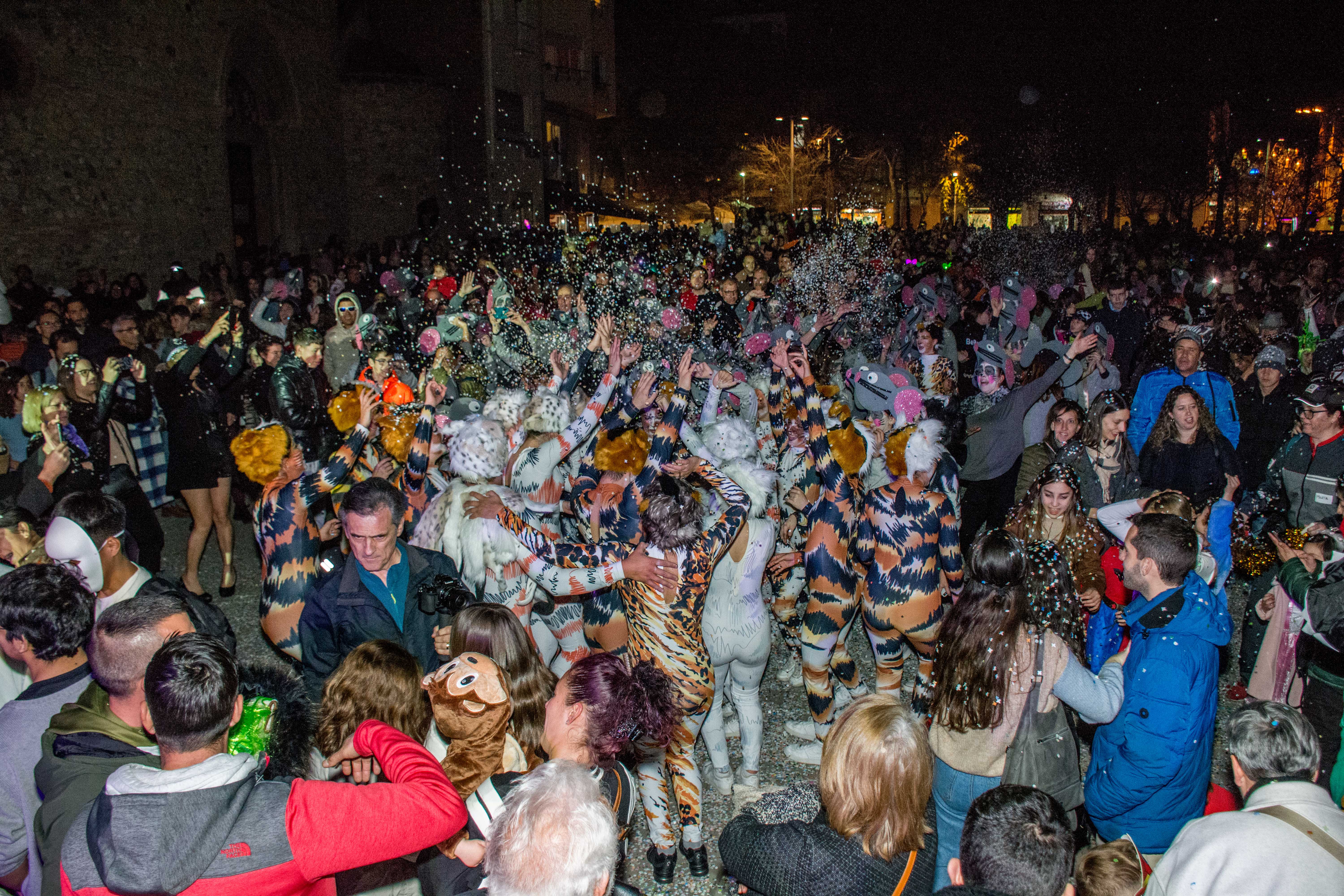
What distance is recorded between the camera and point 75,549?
3.07 meters

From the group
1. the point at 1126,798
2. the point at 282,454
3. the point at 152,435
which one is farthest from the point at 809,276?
the point at 1126,798

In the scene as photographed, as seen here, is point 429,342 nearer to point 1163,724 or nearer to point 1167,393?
point 1167,393

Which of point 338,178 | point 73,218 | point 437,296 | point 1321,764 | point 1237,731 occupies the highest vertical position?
point 338,178

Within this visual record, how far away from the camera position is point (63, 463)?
4.18 meters

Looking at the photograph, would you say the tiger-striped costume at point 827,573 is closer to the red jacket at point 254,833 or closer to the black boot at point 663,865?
the black boot at point 663,865

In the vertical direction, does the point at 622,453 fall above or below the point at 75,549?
above

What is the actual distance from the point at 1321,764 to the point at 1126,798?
1144 millimetres

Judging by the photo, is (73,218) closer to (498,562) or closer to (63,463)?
(63,463)

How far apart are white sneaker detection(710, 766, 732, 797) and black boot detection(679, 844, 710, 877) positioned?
0.46 meters

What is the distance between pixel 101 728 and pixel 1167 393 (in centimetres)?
563

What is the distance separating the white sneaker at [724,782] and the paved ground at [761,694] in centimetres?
2

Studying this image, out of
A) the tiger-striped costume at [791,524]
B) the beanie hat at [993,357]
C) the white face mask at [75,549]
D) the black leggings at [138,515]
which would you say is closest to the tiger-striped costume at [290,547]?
the white face mask at [75,549]

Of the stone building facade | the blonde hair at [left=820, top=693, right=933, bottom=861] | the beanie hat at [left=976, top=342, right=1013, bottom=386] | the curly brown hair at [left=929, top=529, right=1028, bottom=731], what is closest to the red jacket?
the blonde hair at [left=820, top=693, right=933, bottom=861]

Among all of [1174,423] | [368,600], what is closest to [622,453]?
[368,600]
